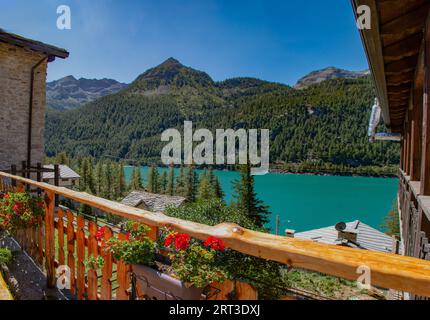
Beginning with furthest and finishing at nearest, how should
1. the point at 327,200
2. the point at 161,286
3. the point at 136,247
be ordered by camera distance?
1. the point at 327,200
2. the point at 136,247
3. the point at 161,286

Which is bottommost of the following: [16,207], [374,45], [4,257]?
[4,257]

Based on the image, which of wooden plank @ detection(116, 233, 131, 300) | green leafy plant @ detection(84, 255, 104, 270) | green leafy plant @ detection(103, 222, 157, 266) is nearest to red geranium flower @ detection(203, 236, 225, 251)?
green leafy plant @ detection(103, 222, 157, 266)

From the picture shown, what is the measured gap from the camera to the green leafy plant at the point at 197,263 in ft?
3.85

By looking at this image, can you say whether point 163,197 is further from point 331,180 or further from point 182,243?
point 331,180

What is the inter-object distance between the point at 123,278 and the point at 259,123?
12410 cm

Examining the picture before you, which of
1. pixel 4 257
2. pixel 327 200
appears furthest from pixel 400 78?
pixel 327 200

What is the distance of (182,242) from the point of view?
4.24 ft

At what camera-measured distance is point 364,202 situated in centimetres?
5528

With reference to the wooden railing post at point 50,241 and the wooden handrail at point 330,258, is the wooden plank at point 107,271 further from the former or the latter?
the wooden railing post at point 50,241

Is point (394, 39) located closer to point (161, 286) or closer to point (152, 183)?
point (161, 286)

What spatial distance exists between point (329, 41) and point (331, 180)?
58.0 m

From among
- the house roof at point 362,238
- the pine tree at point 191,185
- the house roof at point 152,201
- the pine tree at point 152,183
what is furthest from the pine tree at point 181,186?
the house roof at point 362,238

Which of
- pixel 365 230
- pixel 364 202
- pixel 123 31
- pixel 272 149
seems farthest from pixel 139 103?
pixel 365 230

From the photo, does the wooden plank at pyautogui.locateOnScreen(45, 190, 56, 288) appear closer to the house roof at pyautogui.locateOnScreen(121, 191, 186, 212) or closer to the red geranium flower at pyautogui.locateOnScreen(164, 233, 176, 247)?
the red geranium flower at pyautogui.locateOnScreen(164, 233, 176, 247)
